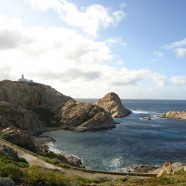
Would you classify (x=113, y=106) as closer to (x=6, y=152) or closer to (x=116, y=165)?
(x=116, y=165)

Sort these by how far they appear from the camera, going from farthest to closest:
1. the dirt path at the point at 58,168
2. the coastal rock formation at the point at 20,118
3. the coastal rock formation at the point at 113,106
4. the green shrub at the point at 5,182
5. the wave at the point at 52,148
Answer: the coastal rock formation at the point at 113,106
the coastal rock formation at the point at 20,118
the wave at the point at 52,148
the dirt path at the point at 58,168
the green shrub at the point at 5,182

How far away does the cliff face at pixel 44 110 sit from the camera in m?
112

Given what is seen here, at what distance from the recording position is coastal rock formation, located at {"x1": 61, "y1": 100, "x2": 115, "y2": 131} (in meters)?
122

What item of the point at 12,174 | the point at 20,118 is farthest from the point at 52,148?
the point at 12,174

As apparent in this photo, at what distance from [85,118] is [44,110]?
23310 mm

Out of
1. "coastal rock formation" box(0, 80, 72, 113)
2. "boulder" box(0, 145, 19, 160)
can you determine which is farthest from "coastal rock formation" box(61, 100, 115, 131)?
"boulder" box(0, 145, 19, 160)

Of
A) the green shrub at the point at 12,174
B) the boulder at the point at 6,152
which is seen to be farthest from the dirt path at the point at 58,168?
the green shrub at the point at 12,174

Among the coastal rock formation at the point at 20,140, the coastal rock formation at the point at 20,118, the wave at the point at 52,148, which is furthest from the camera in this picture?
the coastal rock formation at the point at 20,118

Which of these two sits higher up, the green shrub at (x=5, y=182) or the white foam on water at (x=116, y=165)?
the green shrub at (x=5, y=182)

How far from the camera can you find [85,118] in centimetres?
12781

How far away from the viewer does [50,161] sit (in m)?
46.9

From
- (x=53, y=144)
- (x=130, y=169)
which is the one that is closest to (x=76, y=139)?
(x=53, y=144)

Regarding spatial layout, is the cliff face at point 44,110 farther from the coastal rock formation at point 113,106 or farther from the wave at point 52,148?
the coastal rock formation at point 113,106

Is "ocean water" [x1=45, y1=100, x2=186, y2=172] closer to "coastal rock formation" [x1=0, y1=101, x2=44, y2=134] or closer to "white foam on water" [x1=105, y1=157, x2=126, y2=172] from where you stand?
"white foam on water" [x1=105, y1=157, x2=126, y2=172]
